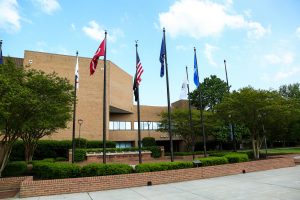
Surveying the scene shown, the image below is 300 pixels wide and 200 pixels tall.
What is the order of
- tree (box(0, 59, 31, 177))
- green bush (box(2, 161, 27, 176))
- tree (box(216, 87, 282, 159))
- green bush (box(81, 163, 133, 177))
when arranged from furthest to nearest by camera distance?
tree (box(216, 87, 282, 159)) < green bush (box(2, 161, 27, 176)) < green bush (box(81, 163, 133, 177)) < tree (box(0, 59, 31, 177))

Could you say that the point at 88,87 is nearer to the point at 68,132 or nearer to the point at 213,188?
the point at 68,132

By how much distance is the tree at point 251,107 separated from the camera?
22391mm

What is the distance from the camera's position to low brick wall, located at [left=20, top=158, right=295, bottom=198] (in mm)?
11492

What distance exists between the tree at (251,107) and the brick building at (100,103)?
19.5m

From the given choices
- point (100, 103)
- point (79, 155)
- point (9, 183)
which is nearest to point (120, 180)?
point (9, 183)

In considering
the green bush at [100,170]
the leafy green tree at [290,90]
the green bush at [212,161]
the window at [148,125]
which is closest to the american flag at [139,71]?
the green bush at [100,170]

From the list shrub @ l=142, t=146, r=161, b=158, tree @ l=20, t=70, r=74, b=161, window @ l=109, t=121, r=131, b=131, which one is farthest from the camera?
window @ l=109, t=121, r=131, b=131

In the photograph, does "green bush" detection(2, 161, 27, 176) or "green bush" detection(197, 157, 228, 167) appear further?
"green bush" detection(197, 157, 228, 167)

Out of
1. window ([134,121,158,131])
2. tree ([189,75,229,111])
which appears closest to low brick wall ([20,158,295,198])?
window ([134,121,158,131])

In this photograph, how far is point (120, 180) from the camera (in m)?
13.0

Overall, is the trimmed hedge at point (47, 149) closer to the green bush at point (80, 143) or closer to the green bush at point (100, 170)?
the green bush at point (80, 143)

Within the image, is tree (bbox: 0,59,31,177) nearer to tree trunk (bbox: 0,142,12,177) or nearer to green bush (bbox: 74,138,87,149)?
tree trunk (bbox: 0,142,12,177)

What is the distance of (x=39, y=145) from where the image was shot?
30938 millimetres

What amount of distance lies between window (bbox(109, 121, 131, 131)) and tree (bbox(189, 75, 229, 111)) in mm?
13761
